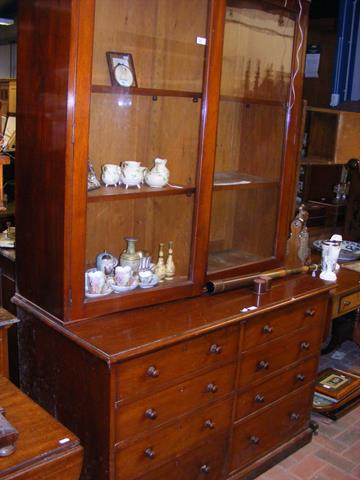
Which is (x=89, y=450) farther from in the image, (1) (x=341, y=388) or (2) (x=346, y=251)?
(2) (x=346, y=251)

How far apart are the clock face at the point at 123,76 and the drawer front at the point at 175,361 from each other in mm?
1058

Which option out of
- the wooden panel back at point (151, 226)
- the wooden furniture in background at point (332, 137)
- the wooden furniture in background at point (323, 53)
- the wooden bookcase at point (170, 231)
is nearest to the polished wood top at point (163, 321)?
the wooden bookcase at point (170, 231)

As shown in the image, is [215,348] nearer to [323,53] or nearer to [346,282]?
[346,282]

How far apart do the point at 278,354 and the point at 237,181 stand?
860 mm

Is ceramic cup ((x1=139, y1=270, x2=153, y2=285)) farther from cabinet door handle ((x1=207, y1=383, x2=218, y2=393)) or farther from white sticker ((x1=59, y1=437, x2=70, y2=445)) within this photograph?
white sticker ((x1=59, y1=437, x2=70, y2=445))

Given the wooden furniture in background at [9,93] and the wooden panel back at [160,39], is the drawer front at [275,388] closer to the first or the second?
the wooden panel back at [160,39]

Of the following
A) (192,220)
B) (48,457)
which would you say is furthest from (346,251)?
(48,457)

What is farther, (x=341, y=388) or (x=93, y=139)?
(x=341, y=388)

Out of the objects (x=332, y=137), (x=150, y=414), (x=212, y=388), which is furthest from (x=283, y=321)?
(x=332, y=137)

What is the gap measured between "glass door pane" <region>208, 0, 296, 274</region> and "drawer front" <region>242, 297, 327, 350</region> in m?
0.31

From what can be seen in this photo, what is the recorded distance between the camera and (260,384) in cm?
256

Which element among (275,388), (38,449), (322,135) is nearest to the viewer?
(38,449)

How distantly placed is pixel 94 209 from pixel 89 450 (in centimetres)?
91

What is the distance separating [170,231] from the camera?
8.12 ft
